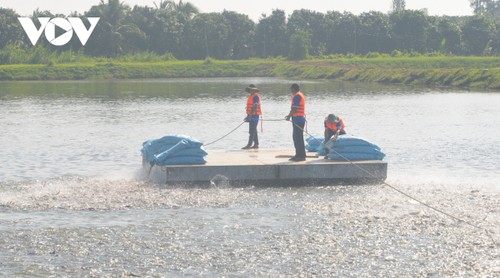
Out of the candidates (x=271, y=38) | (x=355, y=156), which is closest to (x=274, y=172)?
(x=355, y=156)

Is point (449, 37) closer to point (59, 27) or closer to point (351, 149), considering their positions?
point (59, 27)

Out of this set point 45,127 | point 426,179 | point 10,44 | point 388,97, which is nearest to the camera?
point 426,179

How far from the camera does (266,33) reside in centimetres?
12725

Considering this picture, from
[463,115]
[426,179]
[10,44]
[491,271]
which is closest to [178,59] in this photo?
[10,44]

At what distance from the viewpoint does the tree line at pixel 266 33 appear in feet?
372

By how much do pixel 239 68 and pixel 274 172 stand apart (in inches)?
3476

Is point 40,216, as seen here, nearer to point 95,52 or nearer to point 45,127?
point 45,127

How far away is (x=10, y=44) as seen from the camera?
356 ft

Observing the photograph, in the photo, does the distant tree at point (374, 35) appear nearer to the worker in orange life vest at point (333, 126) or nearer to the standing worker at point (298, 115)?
the worker in orange life vest at point (333, 126)

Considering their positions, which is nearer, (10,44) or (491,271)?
(491,271)

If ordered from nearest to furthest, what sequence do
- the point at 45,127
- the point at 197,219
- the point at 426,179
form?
the point at 197,219
the point at 426,179
the point at 45,127

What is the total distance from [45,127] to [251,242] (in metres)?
24.0

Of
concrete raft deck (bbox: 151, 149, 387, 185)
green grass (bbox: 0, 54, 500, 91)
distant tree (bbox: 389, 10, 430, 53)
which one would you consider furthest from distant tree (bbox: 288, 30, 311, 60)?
concrete raft deck (bbox: 151, 149, 387, 185)

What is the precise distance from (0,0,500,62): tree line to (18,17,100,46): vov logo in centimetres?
74
